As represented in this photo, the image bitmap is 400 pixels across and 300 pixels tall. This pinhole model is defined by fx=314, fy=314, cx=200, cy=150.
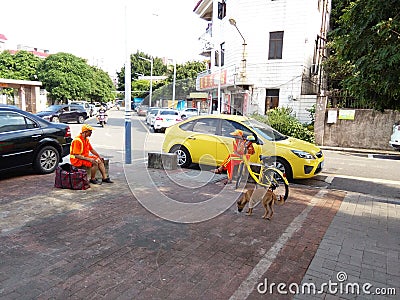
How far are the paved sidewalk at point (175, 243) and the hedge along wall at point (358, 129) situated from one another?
1011 cm

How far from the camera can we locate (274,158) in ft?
23.0

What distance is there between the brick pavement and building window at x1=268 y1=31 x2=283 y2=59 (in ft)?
46.9

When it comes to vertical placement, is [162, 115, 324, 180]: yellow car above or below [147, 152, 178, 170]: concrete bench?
above

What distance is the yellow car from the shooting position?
286 inches

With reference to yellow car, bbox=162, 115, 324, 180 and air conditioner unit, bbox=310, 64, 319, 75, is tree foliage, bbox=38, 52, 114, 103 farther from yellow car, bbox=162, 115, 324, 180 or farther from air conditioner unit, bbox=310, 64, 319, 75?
yellow car, bbox=162, 115, 324, 180

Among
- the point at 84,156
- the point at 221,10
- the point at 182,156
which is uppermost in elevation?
the point at 221,10

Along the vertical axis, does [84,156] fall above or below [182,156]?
above

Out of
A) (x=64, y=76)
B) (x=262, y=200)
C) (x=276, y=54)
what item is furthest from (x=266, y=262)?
(x=64, y=76)

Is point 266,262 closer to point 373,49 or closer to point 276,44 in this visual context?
point 373,49

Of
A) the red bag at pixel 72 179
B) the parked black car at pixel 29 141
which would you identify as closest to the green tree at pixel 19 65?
the parked black car at pixel 29 141

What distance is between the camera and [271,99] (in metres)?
18.6

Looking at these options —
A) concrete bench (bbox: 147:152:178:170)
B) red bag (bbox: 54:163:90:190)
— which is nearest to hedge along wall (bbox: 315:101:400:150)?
concrete bench (bbox: 147:152:178:170)

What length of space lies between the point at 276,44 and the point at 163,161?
1309 centimetres

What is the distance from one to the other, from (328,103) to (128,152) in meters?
11.6
